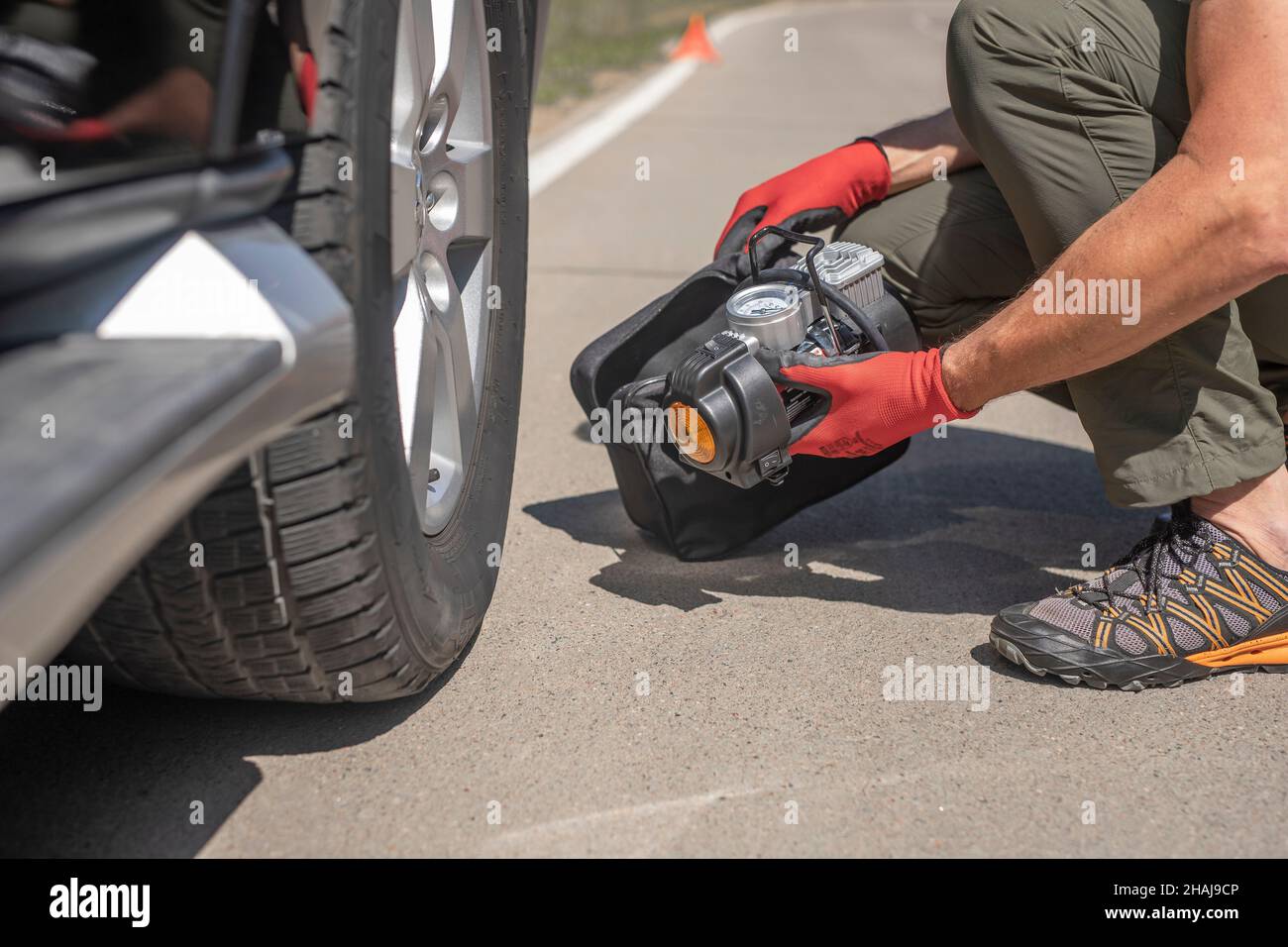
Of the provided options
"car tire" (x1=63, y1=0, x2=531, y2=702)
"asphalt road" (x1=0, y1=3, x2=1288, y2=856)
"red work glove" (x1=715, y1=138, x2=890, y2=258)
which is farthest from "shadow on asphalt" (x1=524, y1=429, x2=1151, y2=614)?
"car tire" (x1=63, y1=0, x2=531, y2=702)

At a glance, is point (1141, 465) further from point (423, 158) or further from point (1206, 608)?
point (423, 158)

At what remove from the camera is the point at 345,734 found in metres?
1.54

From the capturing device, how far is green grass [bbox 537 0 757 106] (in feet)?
33.8

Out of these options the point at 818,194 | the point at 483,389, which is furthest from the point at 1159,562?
the point at 483,389

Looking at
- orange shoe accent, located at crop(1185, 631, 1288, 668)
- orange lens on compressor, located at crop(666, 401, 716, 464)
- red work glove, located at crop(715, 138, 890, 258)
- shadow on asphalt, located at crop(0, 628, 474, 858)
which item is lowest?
orange shoe accent, located at crop(1185, 631, 1288, 668)

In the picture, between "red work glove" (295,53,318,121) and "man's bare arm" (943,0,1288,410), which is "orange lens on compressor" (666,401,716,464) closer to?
"man's bare arm" (943,0,1288,410)

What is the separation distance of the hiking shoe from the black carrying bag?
0.50 metres

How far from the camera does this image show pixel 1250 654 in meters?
1.78

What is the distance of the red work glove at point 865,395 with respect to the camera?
68.8 inches

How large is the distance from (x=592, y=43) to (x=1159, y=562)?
15339 millimetres

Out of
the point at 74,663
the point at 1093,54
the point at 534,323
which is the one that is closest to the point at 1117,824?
the point at 1093,54

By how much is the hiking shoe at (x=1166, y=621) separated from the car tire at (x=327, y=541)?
34.6 inches

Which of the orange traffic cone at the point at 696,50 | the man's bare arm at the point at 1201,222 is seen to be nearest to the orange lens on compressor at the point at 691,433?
the man's bare arm at the point at 1201,222

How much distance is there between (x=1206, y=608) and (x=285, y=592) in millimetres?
1301
